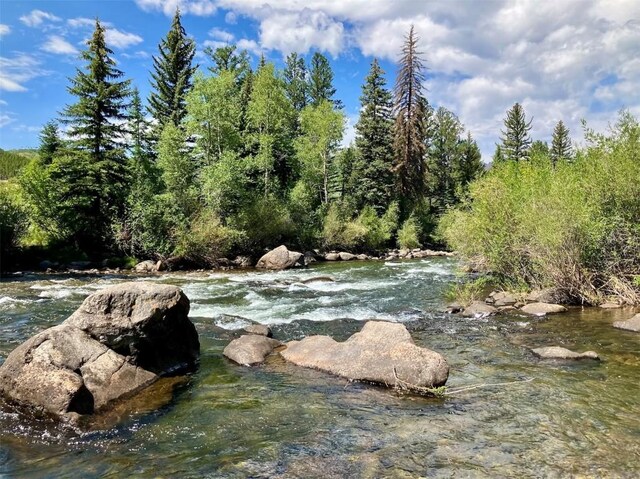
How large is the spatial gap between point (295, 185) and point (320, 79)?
32910 mm

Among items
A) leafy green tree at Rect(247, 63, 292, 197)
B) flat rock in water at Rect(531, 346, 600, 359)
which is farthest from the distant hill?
flat rock in water at Rect(531, 346, 600, 359)

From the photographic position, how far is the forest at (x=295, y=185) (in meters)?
16.9

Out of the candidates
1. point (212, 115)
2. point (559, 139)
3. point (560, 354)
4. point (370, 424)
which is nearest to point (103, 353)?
point (370, 424)

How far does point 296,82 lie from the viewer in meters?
73.9

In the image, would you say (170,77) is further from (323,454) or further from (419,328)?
→ (323,454)

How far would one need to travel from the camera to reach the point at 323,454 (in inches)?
252

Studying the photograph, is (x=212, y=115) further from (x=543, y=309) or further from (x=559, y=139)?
(x=559, y=139)

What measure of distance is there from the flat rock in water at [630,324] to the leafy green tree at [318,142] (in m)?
A: 35.8

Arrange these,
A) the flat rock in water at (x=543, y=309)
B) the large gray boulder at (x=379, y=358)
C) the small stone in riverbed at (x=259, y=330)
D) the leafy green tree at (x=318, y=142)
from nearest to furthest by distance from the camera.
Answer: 1. the large gray boulder at (x=379, y=358)
2. the small stone in riverbed at (x=259, y=330)
3. the flat rock in water at (x=543, y=309)
4. the leafy green tree at (x=318, y=142)

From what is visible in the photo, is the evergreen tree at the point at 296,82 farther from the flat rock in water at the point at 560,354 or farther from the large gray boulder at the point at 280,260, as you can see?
the flat rock in water at the point at 560,354

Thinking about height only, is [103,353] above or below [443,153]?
below

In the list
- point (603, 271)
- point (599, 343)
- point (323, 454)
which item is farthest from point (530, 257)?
point (323, 454)

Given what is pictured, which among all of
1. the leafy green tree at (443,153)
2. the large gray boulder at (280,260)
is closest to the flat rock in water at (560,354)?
the large gray boulder at (280,260)

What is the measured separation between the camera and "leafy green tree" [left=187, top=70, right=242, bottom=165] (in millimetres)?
37000
